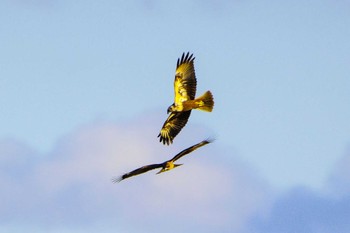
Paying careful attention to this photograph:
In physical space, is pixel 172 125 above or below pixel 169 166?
above

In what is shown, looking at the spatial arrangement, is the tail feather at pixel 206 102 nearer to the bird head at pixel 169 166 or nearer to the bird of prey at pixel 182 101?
the bird of prey at pixel 182 101

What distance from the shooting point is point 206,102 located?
40.0 metres

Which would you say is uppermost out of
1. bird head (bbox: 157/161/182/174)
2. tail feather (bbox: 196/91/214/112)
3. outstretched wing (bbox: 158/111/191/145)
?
outstretched wing (bbox: 158/111/191/145)

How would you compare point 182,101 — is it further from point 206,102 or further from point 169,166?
point 169,166

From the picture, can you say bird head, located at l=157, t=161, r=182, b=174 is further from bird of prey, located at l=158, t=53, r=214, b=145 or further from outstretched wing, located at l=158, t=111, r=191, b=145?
outstretched wing, located at l=158, t=111, r=191, b=145

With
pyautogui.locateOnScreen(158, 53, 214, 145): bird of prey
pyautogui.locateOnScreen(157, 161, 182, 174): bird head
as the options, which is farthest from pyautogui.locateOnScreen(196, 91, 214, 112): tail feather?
pyautogui.locateOnScreen(157, 161, 182, 174): bird head

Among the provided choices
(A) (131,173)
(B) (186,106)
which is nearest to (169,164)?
(A) (131,173)

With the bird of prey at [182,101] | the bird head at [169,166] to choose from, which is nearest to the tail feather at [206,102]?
the bird of prey at [182,101]

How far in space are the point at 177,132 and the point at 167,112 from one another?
4.17 feet

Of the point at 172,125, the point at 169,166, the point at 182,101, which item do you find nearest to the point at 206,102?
the point at 182,101

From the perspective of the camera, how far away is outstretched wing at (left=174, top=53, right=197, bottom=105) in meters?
41.3

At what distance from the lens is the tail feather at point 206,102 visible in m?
39.8

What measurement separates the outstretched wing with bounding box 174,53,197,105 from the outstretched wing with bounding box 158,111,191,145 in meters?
0.91

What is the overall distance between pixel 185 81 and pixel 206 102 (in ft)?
7.44
